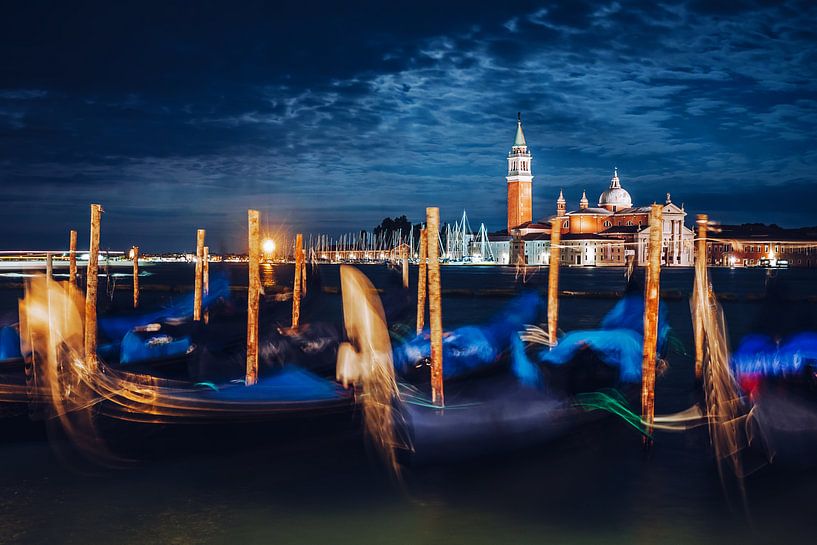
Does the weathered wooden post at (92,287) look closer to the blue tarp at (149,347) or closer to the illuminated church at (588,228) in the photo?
the blue tarp at (149,347)

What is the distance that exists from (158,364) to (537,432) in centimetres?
558

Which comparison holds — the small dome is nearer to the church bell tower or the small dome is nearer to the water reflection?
the church bell tower

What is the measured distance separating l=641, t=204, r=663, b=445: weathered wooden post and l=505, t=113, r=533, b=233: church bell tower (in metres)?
72.4

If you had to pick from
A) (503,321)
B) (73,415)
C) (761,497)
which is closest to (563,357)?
(761,497)

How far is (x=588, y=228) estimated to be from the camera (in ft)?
256

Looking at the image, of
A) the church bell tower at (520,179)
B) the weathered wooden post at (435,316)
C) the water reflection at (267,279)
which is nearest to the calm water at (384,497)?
the weathered wooden post at (435,316)

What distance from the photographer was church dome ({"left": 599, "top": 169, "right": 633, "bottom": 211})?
8069cm

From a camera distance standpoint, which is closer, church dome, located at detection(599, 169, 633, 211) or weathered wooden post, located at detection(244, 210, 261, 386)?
weathered wooden post, located at detection(244, 210, 261, 386)

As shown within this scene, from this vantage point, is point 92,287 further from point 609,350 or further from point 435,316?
point 609,350

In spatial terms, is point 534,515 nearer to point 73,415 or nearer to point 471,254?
point 73,415

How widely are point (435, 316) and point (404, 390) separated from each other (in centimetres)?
99

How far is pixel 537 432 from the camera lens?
7.20 m

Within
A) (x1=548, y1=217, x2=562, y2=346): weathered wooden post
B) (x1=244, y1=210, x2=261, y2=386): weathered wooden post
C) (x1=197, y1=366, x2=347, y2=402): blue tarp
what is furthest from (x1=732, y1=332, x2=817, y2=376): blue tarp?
(x1=244, y1=210, x2=261, y2=386): weathered wooden post

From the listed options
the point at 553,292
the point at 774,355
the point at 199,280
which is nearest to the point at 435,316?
the point at 774,355
